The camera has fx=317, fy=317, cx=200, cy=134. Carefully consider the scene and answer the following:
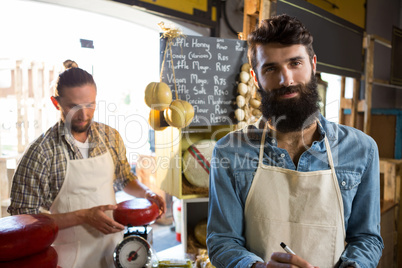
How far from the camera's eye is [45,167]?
144 cm

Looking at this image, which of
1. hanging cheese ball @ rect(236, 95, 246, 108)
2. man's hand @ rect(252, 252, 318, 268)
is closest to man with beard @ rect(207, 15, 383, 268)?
man's hand @ rect(252, 252, 318, 268)

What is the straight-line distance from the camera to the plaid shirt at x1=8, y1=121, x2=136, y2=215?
138 centimetres

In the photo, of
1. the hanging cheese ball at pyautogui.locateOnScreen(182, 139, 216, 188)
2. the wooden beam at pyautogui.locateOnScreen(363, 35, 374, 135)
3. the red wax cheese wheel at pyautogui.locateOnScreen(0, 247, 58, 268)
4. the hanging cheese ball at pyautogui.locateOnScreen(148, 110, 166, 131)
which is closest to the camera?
the red wax cheese wheel at pyautogui.locateOnScreen(0, 247, 58, 268)

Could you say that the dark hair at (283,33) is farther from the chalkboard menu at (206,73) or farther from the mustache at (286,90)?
the chalkboard menu at (206,73)

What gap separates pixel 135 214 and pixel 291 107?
0.82 meters

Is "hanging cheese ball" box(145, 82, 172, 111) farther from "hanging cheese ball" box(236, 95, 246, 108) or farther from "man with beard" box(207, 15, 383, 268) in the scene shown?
"man with beard" box(207, 15, 383, 268)

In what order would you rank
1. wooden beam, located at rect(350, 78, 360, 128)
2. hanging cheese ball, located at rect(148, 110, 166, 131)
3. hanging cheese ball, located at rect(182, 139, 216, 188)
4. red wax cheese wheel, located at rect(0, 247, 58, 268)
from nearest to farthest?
red wax cheese wheel, located at rect(0, 247, 58, 268) → hanging cheese ball, located at rect(148, 110, 166, 131) → hanging cheese ball, located at rect(182, 139, 216, 188) → wooden beam, located at rect(350, 78, 360, 128)

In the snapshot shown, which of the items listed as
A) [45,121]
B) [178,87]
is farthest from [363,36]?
[45,121]

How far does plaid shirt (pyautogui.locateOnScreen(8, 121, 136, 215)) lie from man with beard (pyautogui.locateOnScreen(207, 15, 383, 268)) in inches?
28.6

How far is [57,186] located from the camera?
4.93ft

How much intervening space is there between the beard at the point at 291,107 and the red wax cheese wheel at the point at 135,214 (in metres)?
0.67

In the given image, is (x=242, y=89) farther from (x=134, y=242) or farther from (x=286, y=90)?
(x=134, y=242)

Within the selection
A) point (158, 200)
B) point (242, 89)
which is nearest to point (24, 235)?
point (158, 200)

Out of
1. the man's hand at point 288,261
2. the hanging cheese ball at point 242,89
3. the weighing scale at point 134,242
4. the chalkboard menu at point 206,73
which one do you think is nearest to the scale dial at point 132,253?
the weighing scale at point 134,242
